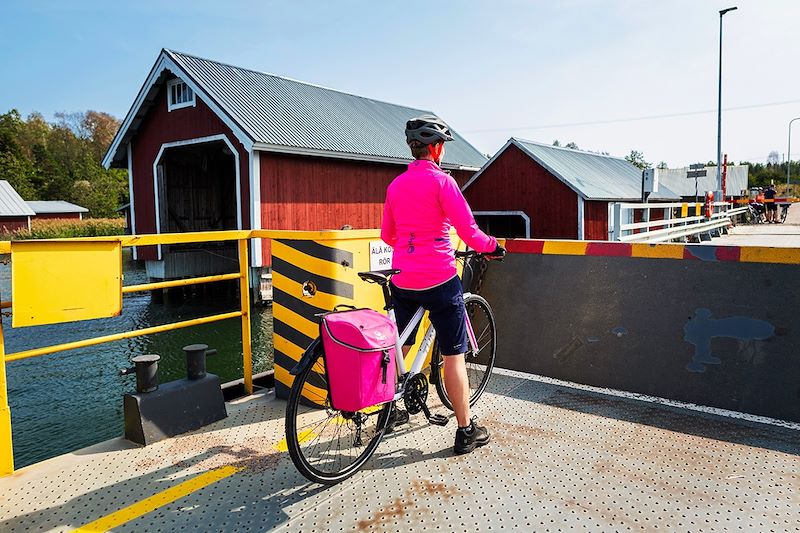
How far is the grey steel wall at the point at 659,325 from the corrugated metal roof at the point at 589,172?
15404 millimetres

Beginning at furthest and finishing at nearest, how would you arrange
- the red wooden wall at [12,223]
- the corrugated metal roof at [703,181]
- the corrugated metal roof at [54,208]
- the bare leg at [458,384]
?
the corrugated metal roof at [703,181], the corrugated metal roof at [54,208], the red wooden wall at [12,223], the bare leg at [458,384]

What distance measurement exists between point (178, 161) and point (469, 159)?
12.1 metres

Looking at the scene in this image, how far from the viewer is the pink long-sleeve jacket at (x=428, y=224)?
3.21 metres

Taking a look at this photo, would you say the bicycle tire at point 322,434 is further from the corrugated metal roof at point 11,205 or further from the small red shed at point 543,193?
the corrugated metal roof at point 11,205

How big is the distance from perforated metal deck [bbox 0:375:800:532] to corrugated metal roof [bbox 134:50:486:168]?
13123 millimetres

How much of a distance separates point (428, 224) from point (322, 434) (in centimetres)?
157

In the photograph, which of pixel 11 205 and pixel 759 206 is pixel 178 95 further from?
pixel 11 205

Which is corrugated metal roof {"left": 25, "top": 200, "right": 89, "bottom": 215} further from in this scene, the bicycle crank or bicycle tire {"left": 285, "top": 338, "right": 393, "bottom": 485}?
the bicycle crank

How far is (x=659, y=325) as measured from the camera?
14.4 ft

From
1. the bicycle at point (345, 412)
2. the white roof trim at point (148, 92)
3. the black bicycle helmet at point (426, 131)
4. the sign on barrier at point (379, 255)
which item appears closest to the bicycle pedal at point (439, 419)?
the bicycle at point (345, 412)

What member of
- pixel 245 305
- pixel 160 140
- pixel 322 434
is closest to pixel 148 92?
pixel 160 140

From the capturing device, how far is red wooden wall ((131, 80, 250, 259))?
1633 cm

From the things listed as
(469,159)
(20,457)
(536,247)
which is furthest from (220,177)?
(536,247)

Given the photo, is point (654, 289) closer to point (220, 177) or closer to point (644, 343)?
point (644, 343)
